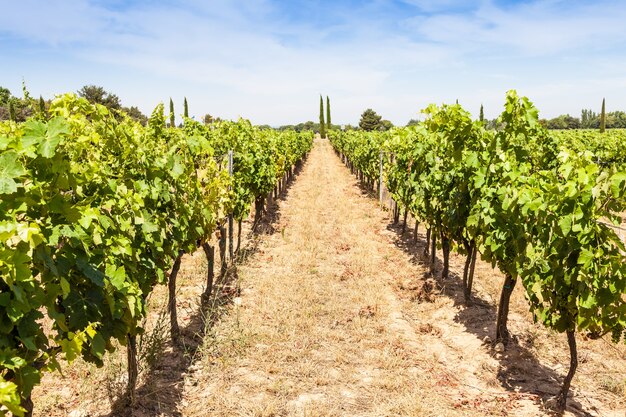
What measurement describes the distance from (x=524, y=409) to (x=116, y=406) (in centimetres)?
412

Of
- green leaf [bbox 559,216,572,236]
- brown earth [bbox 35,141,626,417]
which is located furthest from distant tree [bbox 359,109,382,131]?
green leaf [bbox 559,216,572,236]

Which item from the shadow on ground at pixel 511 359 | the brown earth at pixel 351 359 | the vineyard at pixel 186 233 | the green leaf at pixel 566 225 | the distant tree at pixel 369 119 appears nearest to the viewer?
the vineyard at pixel 186 233

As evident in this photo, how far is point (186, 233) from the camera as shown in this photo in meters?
5.27

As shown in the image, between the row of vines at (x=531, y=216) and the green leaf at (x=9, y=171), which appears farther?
the row of vines at (x=531, y=216)

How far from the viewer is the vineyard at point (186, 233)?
251 centimetres

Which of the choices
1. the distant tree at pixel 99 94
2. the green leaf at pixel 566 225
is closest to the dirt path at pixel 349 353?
the green leaf at pixel 566 225

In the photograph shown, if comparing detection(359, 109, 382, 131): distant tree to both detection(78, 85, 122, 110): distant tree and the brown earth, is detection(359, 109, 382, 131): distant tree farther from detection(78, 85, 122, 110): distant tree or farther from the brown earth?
the brown earth

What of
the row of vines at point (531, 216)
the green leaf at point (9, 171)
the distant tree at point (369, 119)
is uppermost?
the distant tree at point (369, 119)

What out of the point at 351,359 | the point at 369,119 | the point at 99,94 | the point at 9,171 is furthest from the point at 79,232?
the point at 369,119

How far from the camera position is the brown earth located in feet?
14.8

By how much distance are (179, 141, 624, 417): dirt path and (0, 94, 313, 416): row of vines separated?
1.05m

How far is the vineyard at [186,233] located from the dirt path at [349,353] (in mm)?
70

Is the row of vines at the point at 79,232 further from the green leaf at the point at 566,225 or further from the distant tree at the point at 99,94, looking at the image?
the distant tree at the point at 99,94

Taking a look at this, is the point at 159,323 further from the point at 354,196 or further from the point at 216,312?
the point at 354,196
